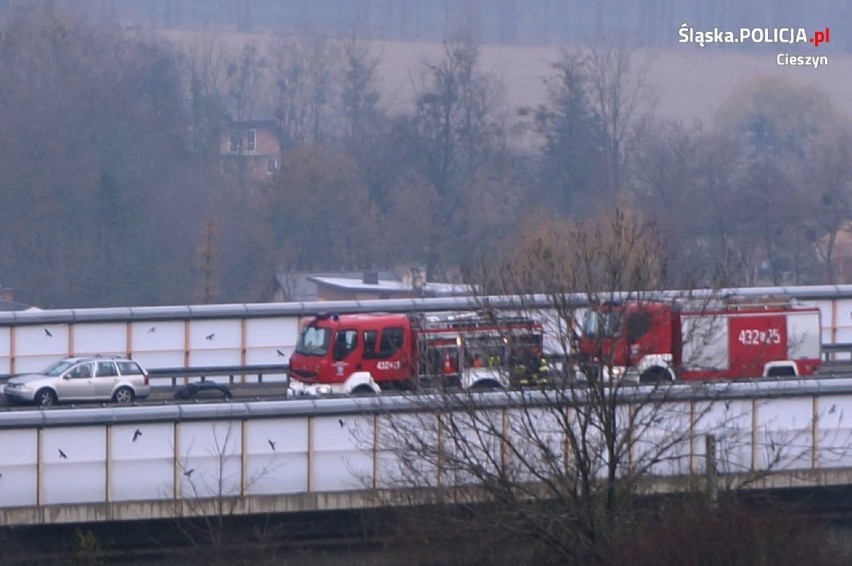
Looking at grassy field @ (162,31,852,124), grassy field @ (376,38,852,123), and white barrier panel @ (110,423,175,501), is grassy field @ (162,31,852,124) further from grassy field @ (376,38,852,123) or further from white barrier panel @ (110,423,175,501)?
white barrier panel @ (110,423,175,501)

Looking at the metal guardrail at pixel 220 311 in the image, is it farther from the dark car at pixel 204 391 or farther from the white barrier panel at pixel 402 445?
the white barrier panel at pixel 402 445

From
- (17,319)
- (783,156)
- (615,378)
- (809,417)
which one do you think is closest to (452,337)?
(809,417)

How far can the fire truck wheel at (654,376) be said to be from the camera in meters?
11.0

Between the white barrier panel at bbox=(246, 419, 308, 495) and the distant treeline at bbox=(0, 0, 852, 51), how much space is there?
41.9m

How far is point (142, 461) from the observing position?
1225cm

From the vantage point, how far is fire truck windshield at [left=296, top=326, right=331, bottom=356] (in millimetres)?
16188

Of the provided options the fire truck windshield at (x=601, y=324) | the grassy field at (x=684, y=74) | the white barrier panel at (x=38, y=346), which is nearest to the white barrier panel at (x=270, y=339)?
the white barrier panel at (x=38, y=346)

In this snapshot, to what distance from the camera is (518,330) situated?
10656mm

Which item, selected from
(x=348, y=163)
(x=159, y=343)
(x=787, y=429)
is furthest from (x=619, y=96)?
(x=787, y=429)

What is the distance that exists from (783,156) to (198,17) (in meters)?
24.1

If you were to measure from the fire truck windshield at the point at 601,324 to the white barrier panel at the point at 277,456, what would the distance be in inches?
132

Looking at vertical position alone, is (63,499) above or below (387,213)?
below

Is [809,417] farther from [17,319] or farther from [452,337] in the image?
[17,319]

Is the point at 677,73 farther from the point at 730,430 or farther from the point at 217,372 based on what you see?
the point at 730,430
